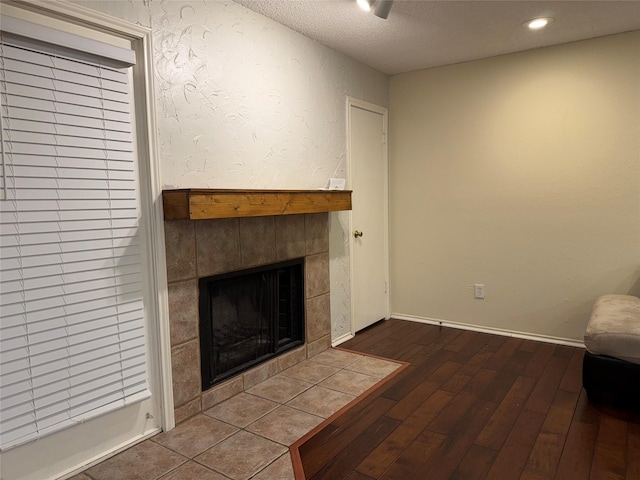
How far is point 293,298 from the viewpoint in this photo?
3236 mm

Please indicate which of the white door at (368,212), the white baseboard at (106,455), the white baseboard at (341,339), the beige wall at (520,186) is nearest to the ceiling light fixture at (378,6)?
the white door at (368,212)

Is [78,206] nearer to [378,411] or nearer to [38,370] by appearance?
[38,370]

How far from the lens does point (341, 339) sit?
3.68 m

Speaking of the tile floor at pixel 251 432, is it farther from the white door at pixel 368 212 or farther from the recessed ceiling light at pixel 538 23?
the recessed ceiling light at pixel 538 23

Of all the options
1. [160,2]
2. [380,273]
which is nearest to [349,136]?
[380,273]

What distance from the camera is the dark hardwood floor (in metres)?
1.96

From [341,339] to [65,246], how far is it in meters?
2.37

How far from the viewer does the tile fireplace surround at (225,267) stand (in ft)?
7.69

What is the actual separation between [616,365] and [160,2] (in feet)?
10.4

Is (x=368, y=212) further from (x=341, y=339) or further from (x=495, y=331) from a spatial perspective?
(x=495, y=331)

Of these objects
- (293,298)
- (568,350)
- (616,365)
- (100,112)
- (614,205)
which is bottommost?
(568,350)

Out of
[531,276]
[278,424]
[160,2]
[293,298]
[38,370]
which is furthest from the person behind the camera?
[531,276]

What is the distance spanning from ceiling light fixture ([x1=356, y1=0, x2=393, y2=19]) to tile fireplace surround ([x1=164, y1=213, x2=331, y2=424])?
1416 mm

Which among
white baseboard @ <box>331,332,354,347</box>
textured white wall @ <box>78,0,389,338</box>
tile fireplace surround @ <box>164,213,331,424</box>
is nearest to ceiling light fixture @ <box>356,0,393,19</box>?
textured white wall @ <box>78,0,389,338</box>
